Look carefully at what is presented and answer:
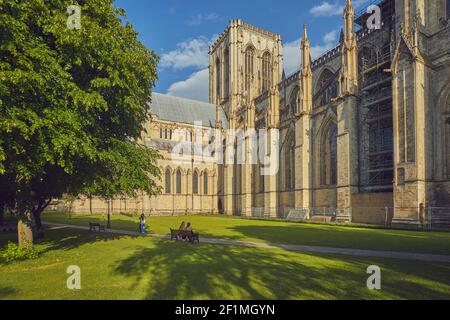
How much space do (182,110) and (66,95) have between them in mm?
57999

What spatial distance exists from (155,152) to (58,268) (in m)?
9.62

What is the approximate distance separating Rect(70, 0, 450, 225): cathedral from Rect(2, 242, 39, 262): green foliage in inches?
960

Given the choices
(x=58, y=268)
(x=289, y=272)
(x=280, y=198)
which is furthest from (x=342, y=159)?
(x=58, y=268)

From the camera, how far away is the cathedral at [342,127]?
81.6ft

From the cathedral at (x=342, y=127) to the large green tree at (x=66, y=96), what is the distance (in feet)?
69.1

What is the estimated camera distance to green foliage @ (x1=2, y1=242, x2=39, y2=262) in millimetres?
11594

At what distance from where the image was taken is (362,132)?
3247 centimetres

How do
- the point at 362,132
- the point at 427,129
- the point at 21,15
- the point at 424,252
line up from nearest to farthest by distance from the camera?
the point at 21,15, the point at 424,252, the point at 427,129, the point at 362,132

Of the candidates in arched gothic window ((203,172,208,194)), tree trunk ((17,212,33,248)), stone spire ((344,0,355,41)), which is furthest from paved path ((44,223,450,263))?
arched gothic window ((203,172,208,194))

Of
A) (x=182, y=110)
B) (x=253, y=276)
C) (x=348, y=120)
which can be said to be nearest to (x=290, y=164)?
(x=348, y=120)

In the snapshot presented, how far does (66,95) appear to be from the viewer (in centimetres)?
1081

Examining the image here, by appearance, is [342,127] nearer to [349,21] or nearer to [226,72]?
[349,21]

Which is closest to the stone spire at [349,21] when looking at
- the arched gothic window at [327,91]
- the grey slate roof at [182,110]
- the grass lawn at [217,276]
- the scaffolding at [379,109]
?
the scaffolding at [379,109]

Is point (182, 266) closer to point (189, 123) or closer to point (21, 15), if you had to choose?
point (21, 15)
